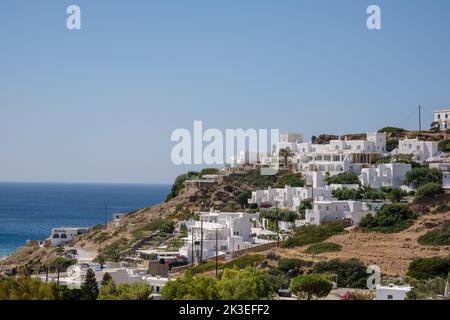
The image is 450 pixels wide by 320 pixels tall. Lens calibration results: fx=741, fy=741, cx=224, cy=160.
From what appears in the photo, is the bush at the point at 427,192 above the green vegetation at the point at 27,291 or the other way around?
above

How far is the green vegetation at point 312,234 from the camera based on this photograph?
26.0 meters

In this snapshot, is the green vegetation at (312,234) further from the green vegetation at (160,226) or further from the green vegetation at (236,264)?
the green vegetation at (160,226)

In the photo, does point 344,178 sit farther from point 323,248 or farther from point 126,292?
point 126,292

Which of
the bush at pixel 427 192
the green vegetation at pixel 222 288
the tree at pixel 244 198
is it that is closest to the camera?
the green vegetation at pixel 222 288

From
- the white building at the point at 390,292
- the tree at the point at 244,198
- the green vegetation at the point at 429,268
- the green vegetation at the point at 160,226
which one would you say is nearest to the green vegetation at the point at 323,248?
the green vegetation at the point at 429,268

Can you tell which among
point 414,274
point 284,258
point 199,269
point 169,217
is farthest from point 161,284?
point 169,217

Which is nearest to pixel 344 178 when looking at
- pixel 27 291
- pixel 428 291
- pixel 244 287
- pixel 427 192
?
pixel 427 192

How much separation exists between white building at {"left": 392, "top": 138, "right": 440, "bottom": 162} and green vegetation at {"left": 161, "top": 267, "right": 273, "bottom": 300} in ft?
63.5

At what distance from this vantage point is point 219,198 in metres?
34.2

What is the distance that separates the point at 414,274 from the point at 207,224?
9449mm

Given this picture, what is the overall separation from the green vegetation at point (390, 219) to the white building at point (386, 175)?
3196mm

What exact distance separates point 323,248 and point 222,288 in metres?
10.2

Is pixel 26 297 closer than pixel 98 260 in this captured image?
Yes
